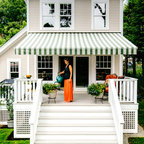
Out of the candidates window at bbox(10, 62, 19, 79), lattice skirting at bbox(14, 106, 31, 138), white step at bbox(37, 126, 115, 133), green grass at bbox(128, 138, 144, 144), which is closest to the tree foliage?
window at bbox(10, 62, 19, 79)

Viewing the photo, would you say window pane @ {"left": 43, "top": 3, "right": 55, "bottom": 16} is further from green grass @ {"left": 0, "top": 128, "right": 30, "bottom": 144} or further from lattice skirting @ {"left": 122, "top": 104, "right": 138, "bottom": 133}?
lattice skirting @ {"left": 122, "top": 104, "right": 138, "bottom": 133}

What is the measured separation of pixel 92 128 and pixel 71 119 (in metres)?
1.11

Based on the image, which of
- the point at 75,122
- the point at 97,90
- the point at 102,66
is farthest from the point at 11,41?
the point at 75,122

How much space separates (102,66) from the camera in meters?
13.4

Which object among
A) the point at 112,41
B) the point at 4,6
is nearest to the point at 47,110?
the point at 112,41

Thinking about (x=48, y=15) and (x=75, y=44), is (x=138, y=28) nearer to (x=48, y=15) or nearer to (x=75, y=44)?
(x=48, y=15)

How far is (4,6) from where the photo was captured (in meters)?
32.3

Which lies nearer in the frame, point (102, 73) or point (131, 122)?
point (131, 122)

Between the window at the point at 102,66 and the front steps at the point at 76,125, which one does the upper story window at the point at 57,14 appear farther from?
the front steps at the point at 76,125

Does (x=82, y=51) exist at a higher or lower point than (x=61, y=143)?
higher

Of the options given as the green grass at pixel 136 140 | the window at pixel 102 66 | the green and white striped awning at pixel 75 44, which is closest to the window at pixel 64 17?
the green and white striped awning at pixel 75 44

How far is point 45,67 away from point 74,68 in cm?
207

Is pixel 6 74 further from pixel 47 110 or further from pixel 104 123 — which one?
pixel 104 123

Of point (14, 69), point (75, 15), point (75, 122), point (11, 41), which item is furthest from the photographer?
point (14, 69)
